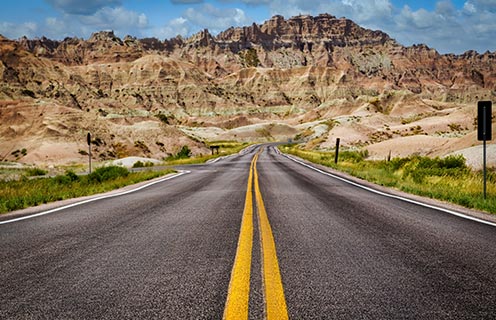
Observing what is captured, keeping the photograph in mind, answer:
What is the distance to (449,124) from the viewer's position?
236ft

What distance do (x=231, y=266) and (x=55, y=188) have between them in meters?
12.6

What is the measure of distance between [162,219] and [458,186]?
38.8 feet

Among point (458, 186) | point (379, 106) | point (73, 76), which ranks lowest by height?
point (458, 186)

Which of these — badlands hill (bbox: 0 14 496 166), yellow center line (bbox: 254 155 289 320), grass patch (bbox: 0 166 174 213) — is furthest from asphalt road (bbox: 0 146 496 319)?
badlands hill (bbox: 0 14 496 166)

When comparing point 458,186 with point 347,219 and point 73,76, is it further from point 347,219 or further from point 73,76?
point 73,76

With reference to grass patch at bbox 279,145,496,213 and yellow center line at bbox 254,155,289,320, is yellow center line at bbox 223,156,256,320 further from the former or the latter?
grass patch at bbox 279,145,496,213

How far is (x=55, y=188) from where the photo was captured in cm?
1467

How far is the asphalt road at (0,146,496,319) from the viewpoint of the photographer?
3.20m

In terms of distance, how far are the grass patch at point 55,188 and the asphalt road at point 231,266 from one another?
3.25 meters

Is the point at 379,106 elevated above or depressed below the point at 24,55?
below

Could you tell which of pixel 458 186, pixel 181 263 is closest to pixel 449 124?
pixel 458 186

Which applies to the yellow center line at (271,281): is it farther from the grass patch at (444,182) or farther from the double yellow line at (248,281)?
the grass patch at (444,182)

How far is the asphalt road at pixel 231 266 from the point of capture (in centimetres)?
320

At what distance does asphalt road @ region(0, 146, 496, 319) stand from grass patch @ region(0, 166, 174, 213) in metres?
3.25
